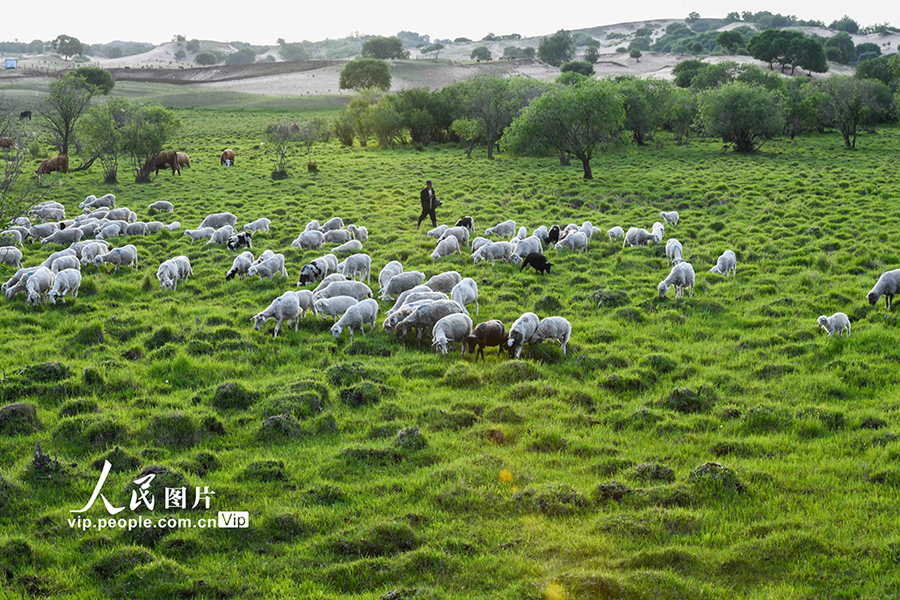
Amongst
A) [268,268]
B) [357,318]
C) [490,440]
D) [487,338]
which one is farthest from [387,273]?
[490,440]

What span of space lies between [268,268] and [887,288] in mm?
15263

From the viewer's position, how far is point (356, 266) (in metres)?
17.7

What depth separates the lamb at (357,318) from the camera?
13539 mm

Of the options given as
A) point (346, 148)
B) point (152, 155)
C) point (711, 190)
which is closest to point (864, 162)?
point (711, 190)

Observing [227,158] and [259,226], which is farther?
[227,158]

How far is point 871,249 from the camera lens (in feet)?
61.1

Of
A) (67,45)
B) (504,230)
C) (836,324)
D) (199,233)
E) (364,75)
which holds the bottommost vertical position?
(836,324)

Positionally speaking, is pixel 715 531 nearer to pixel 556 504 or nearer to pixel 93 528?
pixel 556 504

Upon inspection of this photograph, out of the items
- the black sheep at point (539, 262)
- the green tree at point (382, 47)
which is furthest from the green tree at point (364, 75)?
the black sheep at point (539, 262)

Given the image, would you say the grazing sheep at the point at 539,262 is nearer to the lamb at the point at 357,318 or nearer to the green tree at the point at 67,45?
the lamb at the point at 357,318

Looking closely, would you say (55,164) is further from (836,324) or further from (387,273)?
(836,324)

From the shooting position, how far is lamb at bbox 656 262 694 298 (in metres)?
15.5

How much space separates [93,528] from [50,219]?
22.8 meters

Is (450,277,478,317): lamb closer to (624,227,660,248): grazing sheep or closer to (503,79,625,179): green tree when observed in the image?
(624,227,660,248): grazing sheep
